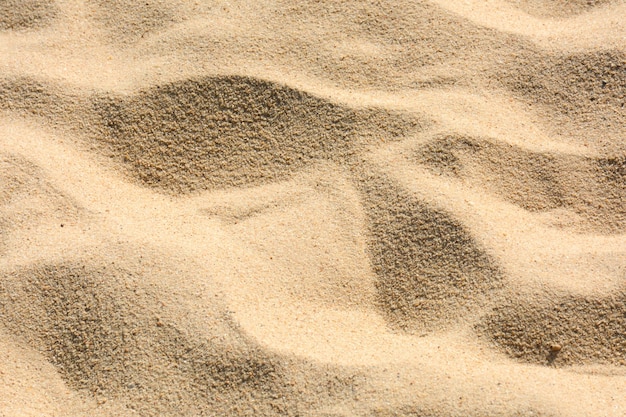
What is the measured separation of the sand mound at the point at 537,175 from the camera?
1508 mm

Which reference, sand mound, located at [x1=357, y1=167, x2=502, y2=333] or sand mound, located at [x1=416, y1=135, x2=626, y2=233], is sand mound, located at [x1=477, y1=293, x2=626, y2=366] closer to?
sand mound, located at [x1=357, y1=167, x2=502, y2=333]

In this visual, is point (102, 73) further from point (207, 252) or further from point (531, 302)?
point (531, 302)

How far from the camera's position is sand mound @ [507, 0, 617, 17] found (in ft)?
5.82

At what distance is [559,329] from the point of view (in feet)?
4.42

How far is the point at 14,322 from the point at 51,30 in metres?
0.77

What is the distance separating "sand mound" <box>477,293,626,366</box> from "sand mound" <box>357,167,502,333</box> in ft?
0.18

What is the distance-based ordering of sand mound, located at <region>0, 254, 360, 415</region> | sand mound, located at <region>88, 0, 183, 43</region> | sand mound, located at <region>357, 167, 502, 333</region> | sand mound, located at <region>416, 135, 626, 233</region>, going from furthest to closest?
sand mound, located at <region>88, 0, 183, 43</region> < sand mound, located at <region>416, 135, 626, 233</region> < sand mound, located at <region>357, 167, 502, 333</region> < sand mound, located at <region>0, 254, 360, 415</region>

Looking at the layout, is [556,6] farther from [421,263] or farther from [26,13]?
[26,13]

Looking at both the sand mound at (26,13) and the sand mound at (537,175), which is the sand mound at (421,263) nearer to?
the sand mound at (537,175)

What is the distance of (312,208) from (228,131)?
273 mm

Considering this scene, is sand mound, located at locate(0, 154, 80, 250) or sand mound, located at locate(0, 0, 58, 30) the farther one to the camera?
sand mound, located at locate(0, 0, 58, 30)

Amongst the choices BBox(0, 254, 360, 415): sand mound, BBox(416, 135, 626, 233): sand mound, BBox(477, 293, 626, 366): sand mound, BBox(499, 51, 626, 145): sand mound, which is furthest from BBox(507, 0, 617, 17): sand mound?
BBox(0, 254, 360, 415): sand mound

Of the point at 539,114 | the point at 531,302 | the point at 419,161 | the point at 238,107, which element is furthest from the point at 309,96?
the point at 531,302

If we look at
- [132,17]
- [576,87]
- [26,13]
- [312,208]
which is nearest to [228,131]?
[312,208]
